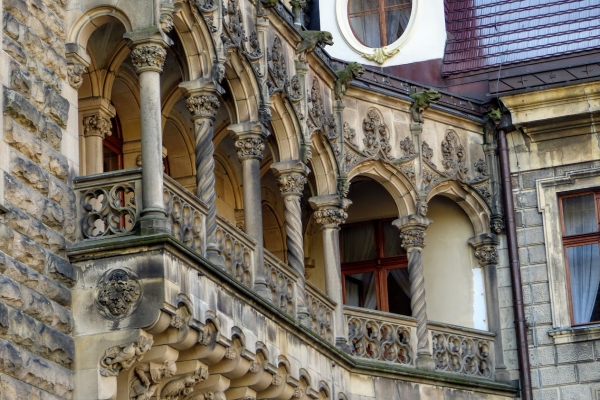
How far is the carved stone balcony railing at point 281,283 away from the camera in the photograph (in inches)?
697

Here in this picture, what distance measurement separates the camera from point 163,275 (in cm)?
1434

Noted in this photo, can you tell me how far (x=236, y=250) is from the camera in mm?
16812

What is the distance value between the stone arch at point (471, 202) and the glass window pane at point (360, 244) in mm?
1252

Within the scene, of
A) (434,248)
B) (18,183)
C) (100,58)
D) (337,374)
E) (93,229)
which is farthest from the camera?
(434,248)

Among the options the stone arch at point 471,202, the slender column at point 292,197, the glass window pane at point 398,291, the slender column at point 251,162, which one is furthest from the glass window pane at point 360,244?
the slender column at point 251,162

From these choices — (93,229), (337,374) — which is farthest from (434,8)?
(93,229)

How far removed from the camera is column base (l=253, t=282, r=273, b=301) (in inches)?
674

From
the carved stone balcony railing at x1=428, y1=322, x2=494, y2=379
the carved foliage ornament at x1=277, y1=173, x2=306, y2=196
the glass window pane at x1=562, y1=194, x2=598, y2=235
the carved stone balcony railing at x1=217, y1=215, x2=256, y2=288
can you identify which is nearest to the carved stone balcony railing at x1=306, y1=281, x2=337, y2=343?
the carved foliage ornament at x1=277, y1=173, x2=306, y2=196

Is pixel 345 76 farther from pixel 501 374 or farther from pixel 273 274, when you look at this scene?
pixel 501 374

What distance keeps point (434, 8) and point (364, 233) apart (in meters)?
3.45

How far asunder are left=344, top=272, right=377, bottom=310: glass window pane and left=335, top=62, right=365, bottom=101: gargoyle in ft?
9.91

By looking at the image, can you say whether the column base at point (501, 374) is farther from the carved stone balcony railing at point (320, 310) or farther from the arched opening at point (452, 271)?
the carved stone balcony railing at point (320, 310)

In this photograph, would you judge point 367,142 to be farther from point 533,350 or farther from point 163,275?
point 163,275

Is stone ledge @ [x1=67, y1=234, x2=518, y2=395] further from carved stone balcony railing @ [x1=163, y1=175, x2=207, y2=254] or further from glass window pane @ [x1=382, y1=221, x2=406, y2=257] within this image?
glass window pane @ [x1=382, y1=221, x2=406, y2=257]
